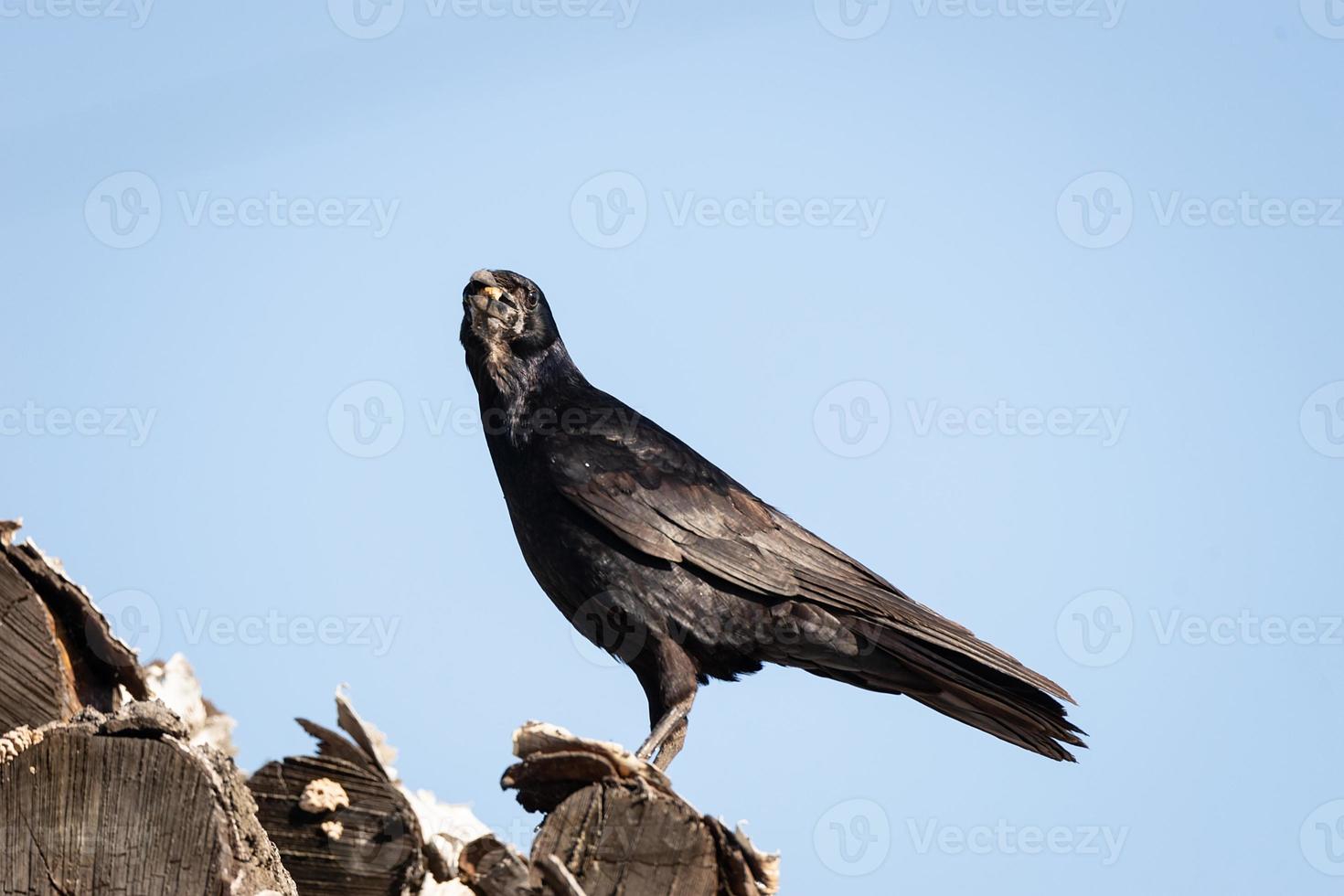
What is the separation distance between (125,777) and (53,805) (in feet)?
0.58

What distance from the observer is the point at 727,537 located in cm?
634

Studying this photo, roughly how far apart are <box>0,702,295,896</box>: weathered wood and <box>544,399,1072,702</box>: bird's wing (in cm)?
308

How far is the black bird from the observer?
6.07 meters

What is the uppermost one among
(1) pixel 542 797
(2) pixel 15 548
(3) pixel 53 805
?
(2) pixel 15 548

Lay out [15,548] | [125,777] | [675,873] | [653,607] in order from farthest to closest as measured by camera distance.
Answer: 1. [653,607]
2. [15,548]
3. [675,873]
4. [125,777]

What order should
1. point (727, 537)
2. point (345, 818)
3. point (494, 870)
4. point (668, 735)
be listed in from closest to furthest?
1. point (494, 870)
2. point (345, 818)
3. point (668, 735)
4. point (727, 537)

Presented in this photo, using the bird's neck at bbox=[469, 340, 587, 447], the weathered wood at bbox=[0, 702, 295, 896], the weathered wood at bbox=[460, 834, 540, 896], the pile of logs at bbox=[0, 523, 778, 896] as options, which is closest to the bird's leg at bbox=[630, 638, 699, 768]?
the bird's neck at bbox=[469, 340, 587, 447]

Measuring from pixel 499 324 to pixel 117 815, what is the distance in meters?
3.91

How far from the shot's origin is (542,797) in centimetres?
405

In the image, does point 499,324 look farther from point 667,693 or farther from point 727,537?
point 667,693

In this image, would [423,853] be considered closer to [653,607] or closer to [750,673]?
[653,607]

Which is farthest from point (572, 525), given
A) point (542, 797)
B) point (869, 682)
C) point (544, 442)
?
point (542, 797)

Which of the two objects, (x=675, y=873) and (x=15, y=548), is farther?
(x=15, y=548)

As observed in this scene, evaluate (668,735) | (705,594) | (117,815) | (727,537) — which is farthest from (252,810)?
(727,537)
